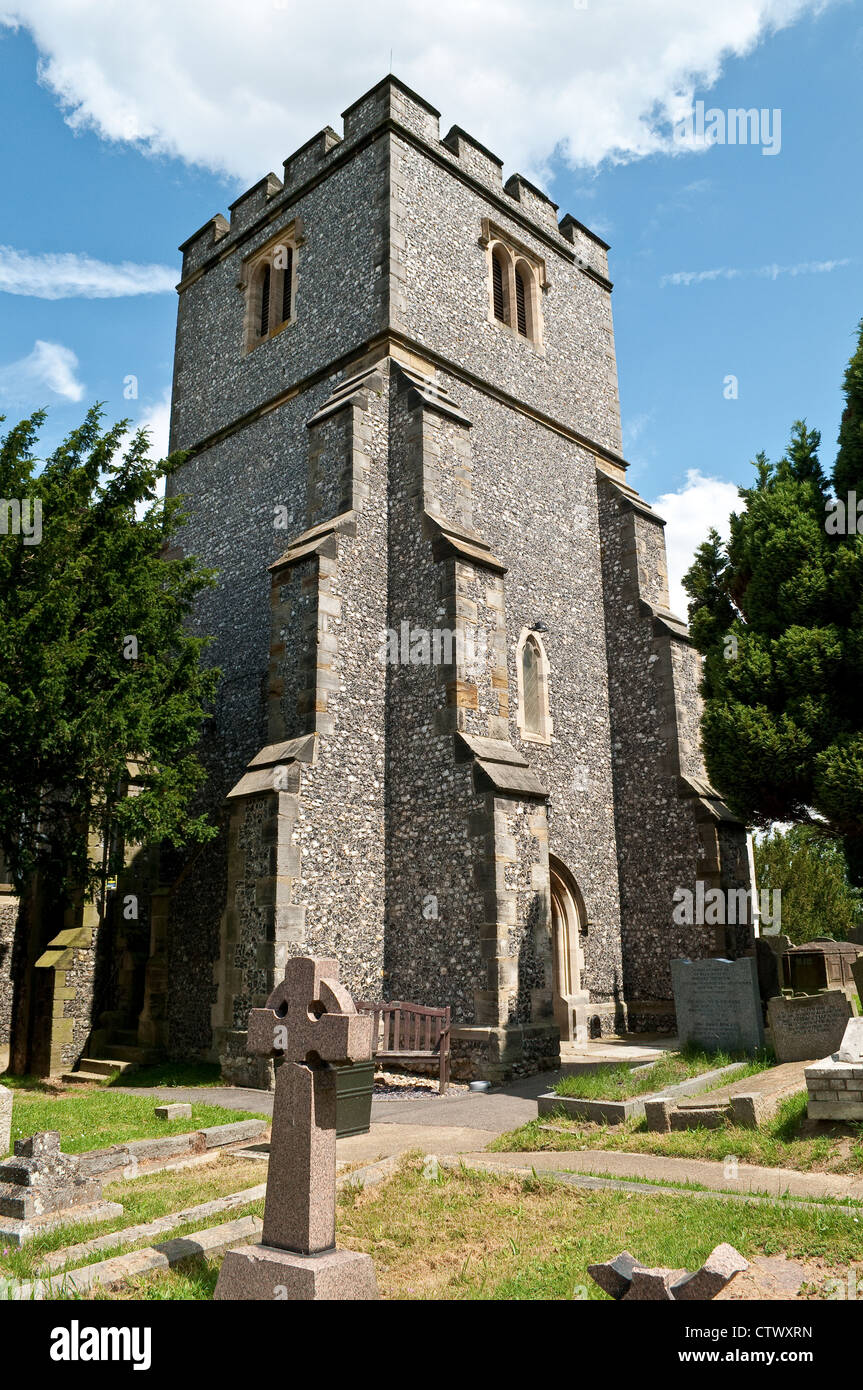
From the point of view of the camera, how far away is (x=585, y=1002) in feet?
48.9

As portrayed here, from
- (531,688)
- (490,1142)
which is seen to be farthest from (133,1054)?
(531,688)

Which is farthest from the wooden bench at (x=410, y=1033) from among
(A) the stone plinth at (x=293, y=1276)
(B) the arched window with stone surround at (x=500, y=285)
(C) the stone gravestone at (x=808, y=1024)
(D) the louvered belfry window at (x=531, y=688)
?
(B) the arched window with stone surround at (x=500, y=285)

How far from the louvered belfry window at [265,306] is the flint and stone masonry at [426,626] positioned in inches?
3.9

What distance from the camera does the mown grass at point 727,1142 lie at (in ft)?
20.9

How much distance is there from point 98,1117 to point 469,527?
944 cm

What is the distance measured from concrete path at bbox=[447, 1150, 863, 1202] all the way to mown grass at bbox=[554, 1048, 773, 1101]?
1.50m

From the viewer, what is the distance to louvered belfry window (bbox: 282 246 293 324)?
18.7 metres

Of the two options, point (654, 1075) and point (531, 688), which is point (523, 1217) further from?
point (531, 688)

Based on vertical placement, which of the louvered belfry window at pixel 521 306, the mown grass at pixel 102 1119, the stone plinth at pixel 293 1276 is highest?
the louvered belfry window at pixel 521 306

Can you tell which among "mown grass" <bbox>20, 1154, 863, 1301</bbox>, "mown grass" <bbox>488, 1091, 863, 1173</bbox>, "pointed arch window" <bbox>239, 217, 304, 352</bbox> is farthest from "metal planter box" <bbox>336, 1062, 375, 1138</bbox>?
"pointed arch window" <bbox>239, 217, 304, 352</bbox>

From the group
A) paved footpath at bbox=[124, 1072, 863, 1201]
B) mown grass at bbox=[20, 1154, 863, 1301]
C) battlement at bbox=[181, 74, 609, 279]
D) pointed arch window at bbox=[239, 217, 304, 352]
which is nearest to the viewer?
mown grass at bbox=[20, 1154, 863, 1301]

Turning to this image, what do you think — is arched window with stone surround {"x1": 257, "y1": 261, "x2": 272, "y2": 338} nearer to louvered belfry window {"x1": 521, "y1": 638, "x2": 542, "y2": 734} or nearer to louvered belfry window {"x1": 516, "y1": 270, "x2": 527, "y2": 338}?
louvered belfry window {"x1": 516, "y1": 270, "x2": 527, "y2": 338}

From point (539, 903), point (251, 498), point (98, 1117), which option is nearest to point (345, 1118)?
point (98, 1117)

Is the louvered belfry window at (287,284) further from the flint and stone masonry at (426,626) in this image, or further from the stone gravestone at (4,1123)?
the stone gravestone at (4,1123)
